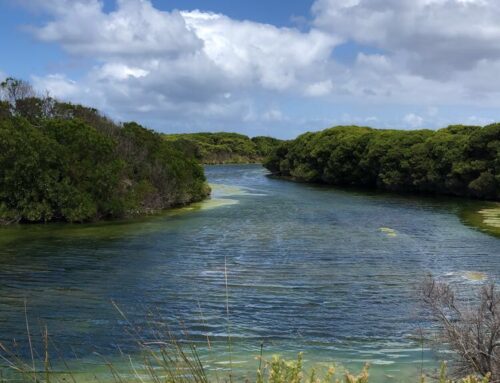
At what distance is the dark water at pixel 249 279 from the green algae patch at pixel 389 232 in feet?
0.42

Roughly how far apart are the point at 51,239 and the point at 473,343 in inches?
1004

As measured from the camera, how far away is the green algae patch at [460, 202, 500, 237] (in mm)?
35116

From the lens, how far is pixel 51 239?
97.8ft

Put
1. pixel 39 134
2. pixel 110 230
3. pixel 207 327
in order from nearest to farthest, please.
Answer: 1. pixel 207 327
2. pixel 110 230
3. pixel 39 134

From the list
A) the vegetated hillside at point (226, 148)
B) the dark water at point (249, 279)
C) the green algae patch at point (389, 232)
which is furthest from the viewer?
the vegetated hillside at point (226, 148)

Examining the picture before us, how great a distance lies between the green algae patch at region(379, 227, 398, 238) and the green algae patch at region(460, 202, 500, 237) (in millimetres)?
5687

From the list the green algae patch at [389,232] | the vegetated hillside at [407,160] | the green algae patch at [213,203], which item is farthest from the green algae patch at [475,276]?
the vegetated hillside at [407,160]

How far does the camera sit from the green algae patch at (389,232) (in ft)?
107

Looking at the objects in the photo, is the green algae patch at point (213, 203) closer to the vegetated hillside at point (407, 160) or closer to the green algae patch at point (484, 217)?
the green algae patch at point (484, 217)

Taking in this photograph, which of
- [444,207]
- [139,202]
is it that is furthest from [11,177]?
[444,207]

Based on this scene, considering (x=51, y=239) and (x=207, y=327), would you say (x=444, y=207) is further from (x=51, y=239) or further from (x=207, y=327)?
(x=207, y=327)

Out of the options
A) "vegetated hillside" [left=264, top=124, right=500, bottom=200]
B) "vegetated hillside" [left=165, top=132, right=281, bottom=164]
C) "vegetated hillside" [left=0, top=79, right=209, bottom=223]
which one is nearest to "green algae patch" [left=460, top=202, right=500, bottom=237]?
"vegetated hillside" [left=264, top=124, right=500, bottom=200]

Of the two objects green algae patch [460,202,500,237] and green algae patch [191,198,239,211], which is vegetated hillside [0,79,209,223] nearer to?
green algae patch [191,198,239,211]

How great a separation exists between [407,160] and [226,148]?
108 m
